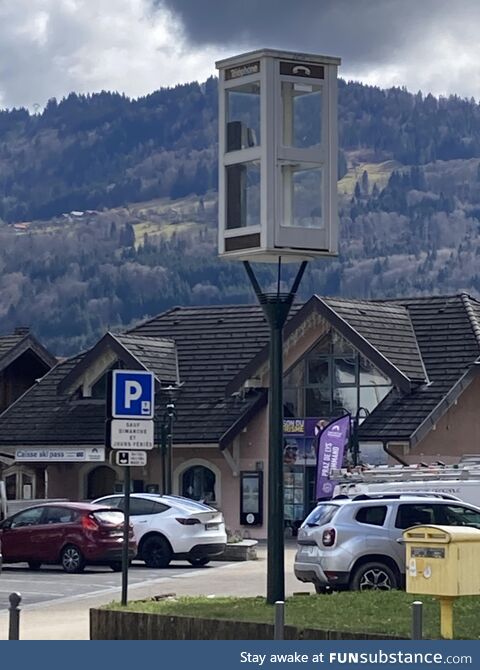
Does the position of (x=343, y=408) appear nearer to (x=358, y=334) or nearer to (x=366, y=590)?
(x=358, y=334)

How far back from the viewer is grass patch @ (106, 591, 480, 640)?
→ 17891mm

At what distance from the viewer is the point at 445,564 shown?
16.5 m

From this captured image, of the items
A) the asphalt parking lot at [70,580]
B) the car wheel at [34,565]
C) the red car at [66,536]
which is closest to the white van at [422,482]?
the asphalt parking lot at [70,580]

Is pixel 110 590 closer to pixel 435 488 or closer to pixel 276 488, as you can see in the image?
pixel 435 488

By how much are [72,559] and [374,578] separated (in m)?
10.1

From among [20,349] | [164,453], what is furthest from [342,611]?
[20,349]

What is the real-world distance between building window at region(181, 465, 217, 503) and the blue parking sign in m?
26.1

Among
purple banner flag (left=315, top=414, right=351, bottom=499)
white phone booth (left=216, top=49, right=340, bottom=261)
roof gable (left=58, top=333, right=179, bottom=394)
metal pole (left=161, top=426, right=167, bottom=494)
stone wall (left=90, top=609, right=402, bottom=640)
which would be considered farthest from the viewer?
roof gable (left=58, top=333, right=179, bottom=394)

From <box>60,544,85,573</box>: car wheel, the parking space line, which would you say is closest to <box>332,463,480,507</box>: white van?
the parking space line

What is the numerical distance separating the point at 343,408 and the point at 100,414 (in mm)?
7179

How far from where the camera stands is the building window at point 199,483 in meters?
47.8

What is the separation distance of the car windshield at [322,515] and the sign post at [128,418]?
4.55 m

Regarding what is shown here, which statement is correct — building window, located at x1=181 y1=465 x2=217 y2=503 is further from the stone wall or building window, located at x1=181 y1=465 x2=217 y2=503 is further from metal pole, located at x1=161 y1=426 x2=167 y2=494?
the stone wall
